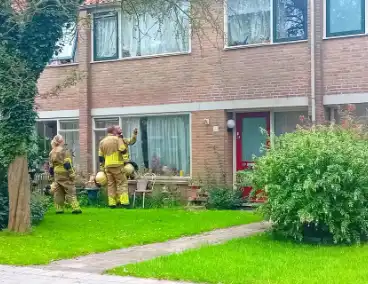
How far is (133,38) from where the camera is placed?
1817 cm

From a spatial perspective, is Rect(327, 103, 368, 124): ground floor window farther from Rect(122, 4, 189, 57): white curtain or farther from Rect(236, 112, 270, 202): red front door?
Rect(122, 4, 189, 57): white curtain

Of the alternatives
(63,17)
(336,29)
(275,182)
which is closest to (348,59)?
(336,29)

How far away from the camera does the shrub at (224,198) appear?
52.6ft

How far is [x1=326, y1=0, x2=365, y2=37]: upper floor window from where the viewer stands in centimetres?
1483

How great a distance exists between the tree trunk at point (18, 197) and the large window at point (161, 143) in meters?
6.17

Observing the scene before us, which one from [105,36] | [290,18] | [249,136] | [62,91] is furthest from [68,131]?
[290,18]

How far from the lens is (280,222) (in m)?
10.7

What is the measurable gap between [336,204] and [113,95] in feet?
31.5

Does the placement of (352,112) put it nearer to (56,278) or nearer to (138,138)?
(138,138)

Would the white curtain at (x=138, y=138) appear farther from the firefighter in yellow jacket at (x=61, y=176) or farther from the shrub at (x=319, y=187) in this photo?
the shrub at (x=319, y=187)

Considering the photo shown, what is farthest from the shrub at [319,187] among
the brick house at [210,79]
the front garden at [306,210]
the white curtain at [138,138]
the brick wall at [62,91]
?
the brick wall at [62,91]

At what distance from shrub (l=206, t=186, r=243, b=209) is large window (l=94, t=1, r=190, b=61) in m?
3.84

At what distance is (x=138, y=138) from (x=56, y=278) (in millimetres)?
10054

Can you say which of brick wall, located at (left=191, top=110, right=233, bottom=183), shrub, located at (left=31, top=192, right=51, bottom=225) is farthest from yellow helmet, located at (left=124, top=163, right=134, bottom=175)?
shrub, located at (left=31, top=192, right=51, bottom=225)
